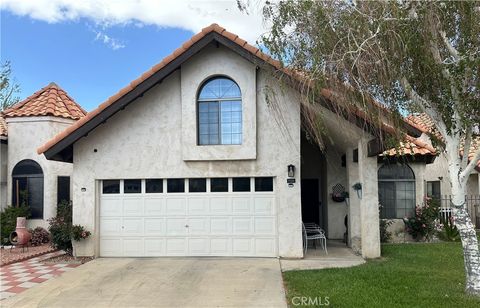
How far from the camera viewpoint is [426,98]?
7.70 m

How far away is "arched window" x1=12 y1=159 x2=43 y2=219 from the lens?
1547 cm

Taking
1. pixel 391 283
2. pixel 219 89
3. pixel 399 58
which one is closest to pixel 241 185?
pixel 219 89

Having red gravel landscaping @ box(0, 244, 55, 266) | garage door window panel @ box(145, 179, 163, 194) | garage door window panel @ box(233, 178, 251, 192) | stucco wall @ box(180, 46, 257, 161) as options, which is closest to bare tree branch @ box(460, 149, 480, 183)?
stucco wall @ box(180, 46, 257, 161)

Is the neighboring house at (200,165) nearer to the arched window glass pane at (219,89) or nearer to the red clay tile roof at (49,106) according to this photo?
the arched window glass pane at (219,89)

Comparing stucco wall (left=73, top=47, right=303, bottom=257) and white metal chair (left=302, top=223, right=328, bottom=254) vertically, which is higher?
stucco wall (left=73, top=47, right=303, bottom=257)

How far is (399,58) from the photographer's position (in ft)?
23.6

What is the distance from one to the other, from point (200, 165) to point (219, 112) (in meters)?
1.56

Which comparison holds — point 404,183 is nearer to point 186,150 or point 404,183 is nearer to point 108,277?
point 186,150

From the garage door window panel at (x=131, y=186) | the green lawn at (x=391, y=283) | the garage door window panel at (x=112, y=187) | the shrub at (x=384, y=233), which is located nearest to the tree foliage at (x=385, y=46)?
the green lawn at (x=391, y=283)

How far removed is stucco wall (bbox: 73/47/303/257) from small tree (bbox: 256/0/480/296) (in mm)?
3994

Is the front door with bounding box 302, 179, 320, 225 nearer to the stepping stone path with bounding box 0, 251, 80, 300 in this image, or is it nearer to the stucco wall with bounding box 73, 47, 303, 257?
the stucco wall with bounding box 73, 47, 303, 257

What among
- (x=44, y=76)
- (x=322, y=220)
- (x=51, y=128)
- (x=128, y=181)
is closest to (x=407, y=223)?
(x=322, y=220)

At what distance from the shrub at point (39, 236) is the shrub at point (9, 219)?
2.21 ft

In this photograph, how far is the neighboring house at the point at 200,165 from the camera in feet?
37.2
